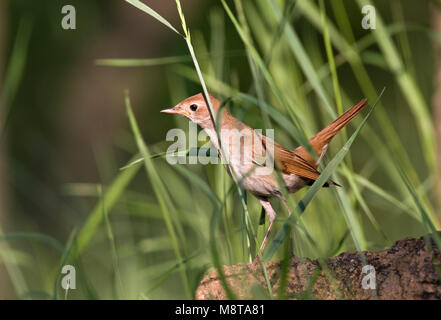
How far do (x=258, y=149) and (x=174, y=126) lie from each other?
377 centimetres

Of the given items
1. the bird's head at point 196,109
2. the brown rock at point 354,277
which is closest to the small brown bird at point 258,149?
the bird's head at point 196,109

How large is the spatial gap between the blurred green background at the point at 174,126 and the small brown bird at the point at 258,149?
114 mm

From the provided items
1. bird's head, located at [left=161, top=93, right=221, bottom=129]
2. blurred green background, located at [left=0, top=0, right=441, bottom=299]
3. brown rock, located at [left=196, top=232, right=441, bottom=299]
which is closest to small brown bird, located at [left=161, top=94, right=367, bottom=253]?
bird's head, located at [left=161, top=93, right=221, bottom=129]

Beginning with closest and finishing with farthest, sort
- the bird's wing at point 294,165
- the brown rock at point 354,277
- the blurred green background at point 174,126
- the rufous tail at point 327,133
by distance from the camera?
the brown rock at point 354,277, the blurred green background at point 174,126, the rufous tail at point 327,133, the bird's wing at point 294,165

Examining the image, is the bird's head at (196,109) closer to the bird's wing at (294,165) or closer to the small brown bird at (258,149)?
the small brown bird at (258,149)

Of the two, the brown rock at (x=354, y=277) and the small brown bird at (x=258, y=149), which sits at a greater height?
the small brown bird at (x=258, y=149)

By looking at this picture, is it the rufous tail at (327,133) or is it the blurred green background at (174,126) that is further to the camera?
the rufous tail at (327,133)

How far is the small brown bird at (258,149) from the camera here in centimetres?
291

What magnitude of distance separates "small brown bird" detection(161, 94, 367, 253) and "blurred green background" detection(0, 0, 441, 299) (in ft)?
0.37

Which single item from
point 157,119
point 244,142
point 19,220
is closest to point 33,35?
point 157,119

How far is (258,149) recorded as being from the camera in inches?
117

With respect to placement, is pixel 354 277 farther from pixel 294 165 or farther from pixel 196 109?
pixel 196 109

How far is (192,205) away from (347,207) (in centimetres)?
143
